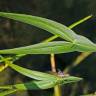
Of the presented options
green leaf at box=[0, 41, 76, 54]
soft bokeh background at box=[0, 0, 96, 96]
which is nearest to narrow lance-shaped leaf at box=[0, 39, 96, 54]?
green leaf at box=[0, 41, 76, 54]

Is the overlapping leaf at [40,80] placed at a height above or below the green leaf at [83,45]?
below

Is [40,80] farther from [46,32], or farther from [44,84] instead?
[46,32]

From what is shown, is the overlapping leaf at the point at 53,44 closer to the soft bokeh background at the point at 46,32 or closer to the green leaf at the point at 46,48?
the green leaf at the point at 46,48

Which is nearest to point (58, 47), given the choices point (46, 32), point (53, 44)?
point (53, 44)

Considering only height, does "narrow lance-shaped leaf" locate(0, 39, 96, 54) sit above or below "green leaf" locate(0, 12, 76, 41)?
below

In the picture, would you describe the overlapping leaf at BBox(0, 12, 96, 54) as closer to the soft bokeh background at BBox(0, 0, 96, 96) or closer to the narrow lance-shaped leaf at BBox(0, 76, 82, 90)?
the narrow lance-shaped leaf at BBox(0, 76, 82, 90)

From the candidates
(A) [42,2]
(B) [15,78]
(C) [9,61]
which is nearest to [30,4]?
(A) [42,2]

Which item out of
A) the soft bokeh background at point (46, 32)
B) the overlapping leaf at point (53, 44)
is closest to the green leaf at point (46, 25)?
the overlapping leaf at point (53, 44)

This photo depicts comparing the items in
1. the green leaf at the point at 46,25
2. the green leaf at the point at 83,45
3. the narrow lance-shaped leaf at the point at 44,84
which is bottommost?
the narrow lance-shaped leaf at the point at 44,84
